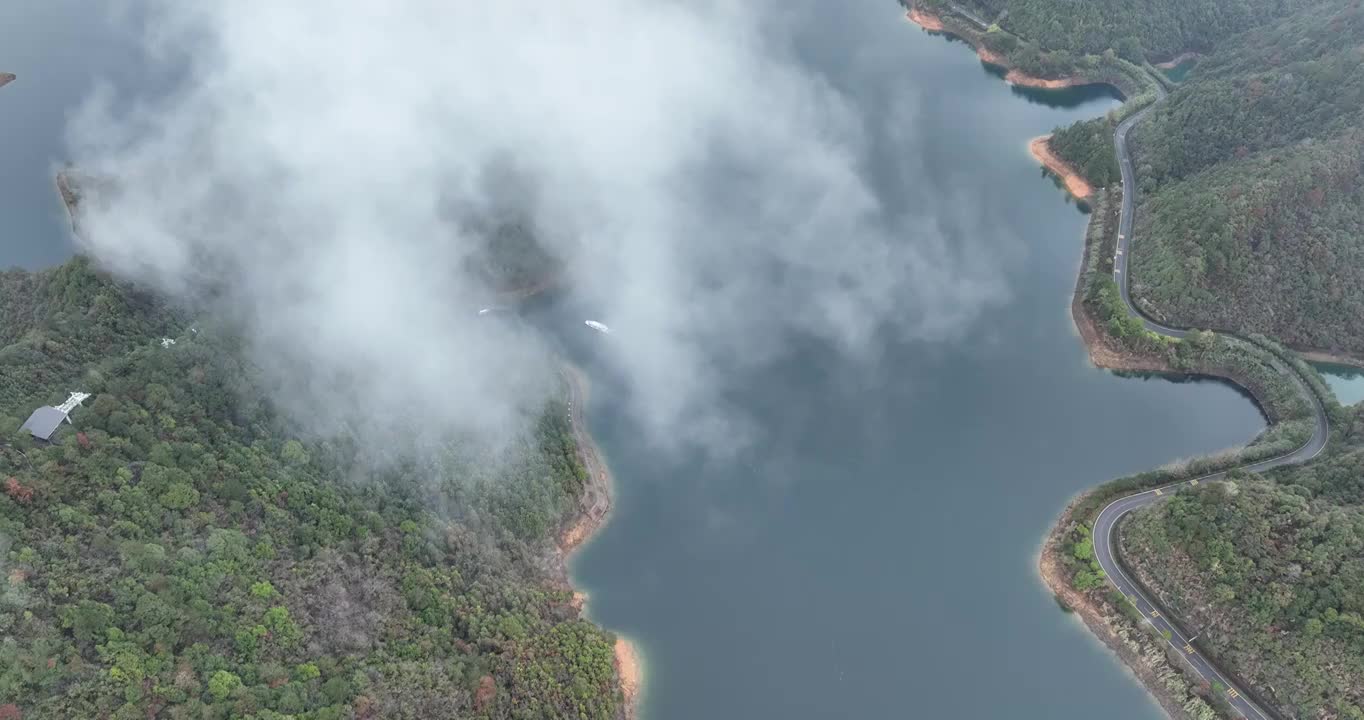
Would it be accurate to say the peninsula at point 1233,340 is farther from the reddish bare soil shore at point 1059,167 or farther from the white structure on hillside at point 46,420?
the white structure on hillside at point 46,420

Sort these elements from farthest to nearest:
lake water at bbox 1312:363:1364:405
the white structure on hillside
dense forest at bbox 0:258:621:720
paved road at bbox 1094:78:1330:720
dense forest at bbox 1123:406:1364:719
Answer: lake water at bbox 1312:363:1364:405 < paved road at bbox 1094:78:1330:720 < dense forest at bbox 1123:406:1364:719 < the white structure on hillside < dense forest at bbox 0:258:621:720

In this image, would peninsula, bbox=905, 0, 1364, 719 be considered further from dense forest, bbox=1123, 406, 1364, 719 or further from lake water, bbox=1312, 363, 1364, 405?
lake water, bbox=1312, 363, 1364, 405

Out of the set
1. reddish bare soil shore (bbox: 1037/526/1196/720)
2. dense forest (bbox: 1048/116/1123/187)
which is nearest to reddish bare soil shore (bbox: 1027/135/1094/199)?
dense forest (bbox: 1048/116/1123/187)

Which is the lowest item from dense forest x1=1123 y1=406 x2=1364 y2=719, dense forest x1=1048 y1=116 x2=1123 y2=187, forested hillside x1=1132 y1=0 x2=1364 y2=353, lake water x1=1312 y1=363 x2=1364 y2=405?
dense forest x1=1123 y1=406 x2=1364 y2=719

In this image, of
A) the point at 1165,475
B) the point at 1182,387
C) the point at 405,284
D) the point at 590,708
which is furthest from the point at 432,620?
the point at 1182,387

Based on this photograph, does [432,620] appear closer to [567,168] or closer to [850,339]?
[850,339]

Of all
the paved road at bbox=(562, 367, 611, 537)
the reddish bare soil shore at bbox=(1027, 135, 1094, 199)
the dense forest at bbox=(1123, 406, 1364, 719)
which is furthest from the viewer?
the reddish bare soil shore at bbox=(1027, 135, 1094, 199)

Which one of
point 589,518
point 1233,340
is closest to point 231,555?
point 589,518
